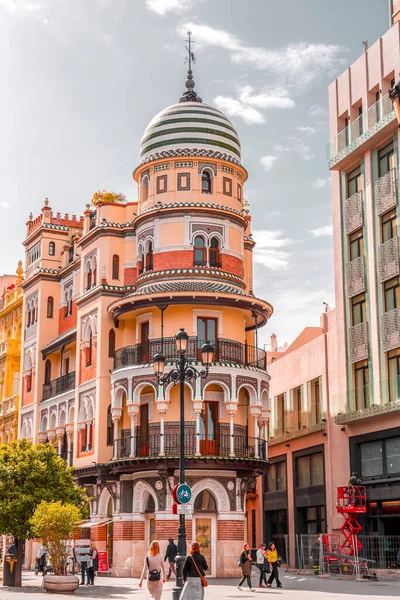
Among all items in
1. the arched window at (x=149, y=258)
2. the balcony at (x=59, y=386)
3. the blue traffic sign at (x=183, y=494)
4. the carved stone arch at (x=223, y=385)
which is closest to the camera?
the blue traffic sign at (x=183, y=494)

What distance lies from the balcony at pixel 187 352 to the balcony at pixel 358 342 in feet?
15.9

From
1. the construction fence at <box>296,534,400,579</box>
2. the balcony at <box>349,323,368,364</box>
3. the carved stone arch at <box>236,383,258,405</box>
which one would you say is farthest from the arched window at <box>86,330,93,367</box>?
the construction fence at <box>296,534,400,579</box>

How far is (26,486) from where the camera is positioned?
3309 centimetres

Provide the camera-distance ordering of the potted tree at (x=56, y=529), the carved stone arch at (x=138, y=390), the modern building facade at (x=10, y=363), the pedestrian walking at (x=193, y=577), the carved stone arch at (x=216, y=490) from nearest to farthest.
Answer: the pedestrian walking at (x=193, y=577)
the potted tree at (x=56, y=529)
the carved stone arch at (x=216, y=490)
the carved stone arch at (x=138, y=390)
the modern building facade at (x=10, y=363)

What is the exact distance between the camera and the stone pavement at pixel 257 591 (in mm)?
25750

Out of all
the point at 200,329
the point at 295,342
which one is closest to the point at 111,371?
the point at 200,329

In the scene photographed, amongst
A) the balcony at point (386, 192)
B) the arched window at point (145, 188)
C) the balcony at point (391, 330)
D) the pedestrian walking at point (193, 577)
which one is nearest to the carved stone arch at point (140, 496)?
the balcony at point (391, 330)

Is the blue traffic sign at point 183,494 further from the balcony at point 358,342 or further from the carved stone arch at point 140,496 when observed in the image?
the carved stone arch at point 140,496

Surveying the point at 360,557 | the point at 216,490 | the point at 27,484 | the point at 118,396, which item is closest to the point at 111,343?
the point at 118,396

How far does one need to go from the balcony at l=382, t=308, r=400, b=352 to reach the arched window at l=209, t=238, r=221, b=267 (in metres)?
9.52

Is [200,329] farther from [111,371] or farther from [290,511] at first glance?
[290,511]

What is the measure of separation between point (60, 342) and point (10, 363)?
41.5 ft

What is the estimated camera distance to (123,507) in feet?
133

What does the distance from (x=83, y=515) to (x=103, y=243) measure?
53.1 ft
